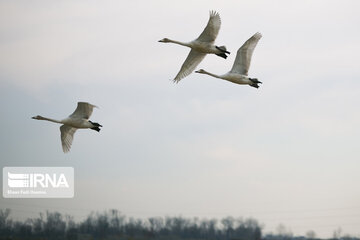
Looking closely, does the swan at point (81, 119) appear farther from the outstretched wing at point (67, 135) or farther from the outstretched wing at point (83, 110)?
the outstretched wing at point (67, 135)

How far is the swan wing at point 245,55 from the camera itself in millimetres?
51128

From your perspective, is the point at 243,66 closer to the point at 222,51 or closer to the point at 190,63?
the point at 222,51

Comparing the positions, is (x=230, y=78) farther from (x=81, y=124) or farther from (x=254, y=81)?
(x=81, y=124)

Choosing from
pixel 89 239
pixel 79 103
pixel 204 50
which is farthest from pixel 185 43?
pixel 89 239

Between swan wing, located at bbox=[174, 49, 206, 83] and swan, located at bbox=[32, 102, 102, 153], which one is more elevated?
swan wing, located at bbox=[174, 49, 206, 83]

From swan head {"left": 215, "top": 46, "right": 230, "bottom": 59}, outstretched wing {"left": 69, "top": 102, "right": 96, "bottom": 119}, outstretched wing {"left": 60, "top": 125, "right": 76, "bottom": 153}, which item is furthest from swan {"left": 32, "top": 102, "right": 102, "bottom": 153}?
swan head {"left": 215, "top": 46, "right": 230, "bottom": 59}

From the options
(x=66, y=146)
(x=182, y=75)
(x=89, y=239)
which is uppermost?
(x=182, y=75)

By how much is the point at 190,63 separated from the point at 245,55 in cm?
375

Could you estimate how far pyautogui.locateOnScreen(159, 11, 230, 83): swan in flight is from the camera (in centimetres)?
5125

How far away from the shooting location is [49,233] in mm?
62000

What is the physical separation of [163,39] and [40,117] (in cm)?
824

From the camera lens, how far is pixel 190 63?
2126 inches

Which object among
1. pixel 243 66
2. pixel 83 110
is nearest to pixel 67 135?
pixel 83 110

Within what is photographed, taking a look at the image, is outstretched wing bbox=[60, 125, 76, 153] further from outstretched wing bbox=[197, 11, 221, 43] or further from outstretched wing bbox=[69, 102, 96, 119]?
outstretched wing bbox=[197, 11, 221, 43]
